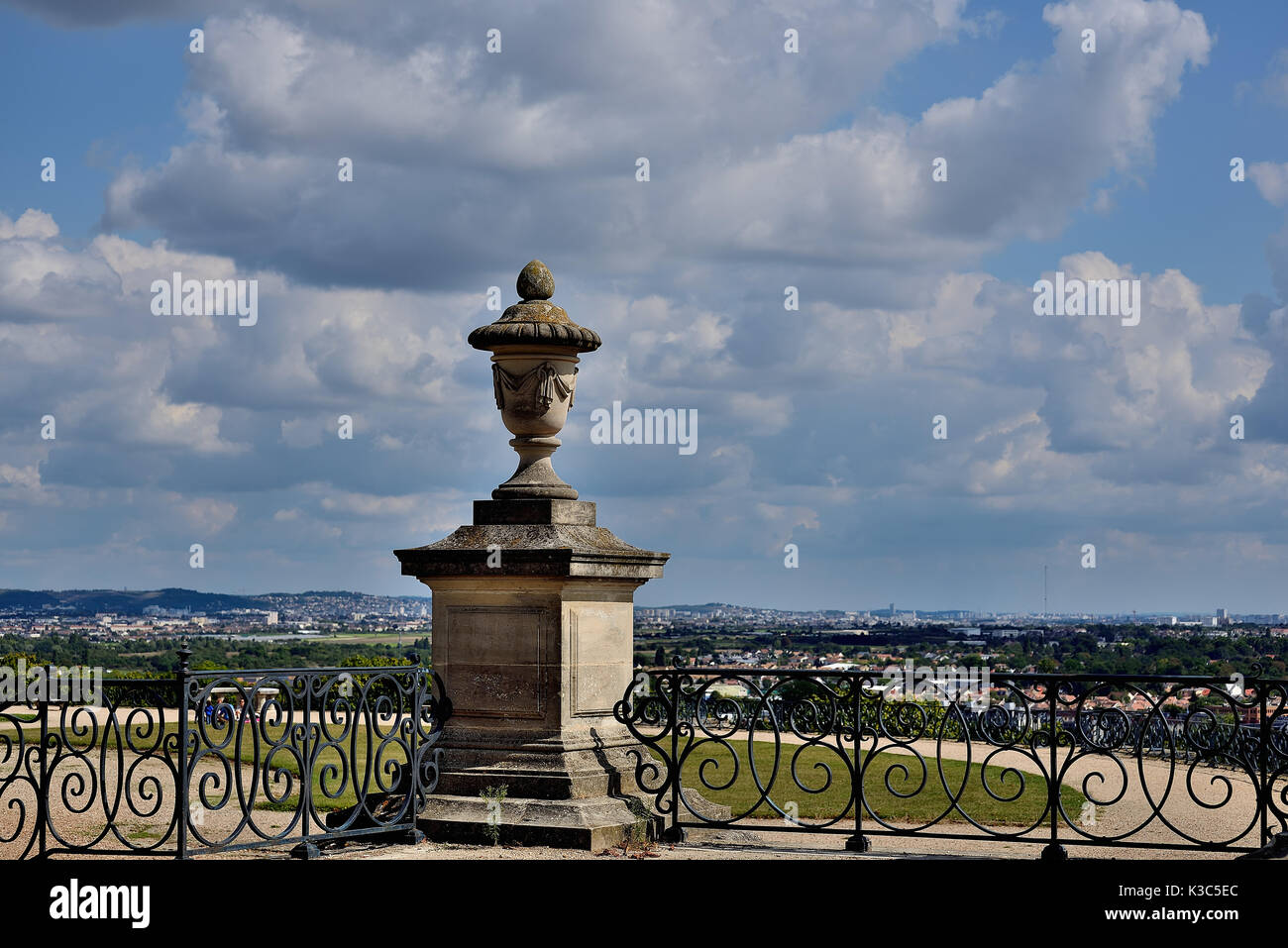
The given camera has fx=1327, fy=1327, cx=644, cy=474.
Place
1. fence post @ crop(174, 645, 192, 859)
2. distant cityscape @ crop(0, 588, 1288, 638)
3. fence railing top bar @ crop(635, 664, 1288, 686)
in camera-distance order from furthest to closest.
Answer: distant cityscape @ crop(0, 588, 1288, 638)
fence railing top bar @ crop(635, 664, 1288, 686)
fence post @ crop(174, 645, 192, 859)

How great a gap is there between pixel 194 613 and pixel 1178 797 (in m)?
73.7

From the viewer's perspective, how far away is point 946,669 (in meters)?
8.74

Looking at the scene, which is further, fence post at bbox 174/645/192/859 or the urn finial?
the urn finial

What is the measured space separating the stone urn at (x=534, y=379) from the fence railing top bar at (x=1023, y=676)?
5.24 ft

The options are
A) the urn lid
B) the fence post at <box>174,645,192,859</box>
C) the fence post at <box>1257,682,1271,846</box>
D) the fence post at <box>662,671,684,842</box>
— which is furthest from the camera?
the urn lid

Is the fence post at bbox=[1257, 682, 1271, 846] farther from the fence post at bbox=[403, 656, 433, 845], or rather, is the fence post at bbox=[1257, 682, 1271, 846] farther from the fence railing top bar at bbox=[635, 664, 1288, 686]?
the fence post at bbox=[403, 656, 433, 845]

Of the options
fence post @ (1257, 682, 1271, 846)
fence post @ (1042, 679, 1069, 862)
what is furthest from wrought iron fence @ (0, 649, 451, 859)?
fence post @ (1257, 682, 1271, 846)

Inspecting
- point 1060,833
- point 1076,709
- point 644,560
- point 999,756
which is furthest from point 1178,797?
point 644,560

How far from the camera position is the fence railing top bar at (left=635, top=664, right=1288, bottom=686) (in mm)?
8250

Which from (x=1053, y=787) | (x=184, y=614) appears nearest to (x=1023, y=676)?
(x=1053, y=787)

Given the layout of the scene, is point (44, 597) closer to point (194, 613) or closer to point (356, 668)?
point (194, 613)

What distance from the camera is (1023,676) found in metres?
8.38

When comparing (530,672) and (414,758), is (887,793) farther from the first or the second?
(414,758)

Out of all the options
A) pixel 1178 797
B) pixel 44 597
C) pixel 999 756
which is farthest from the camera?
pixel 44 597
